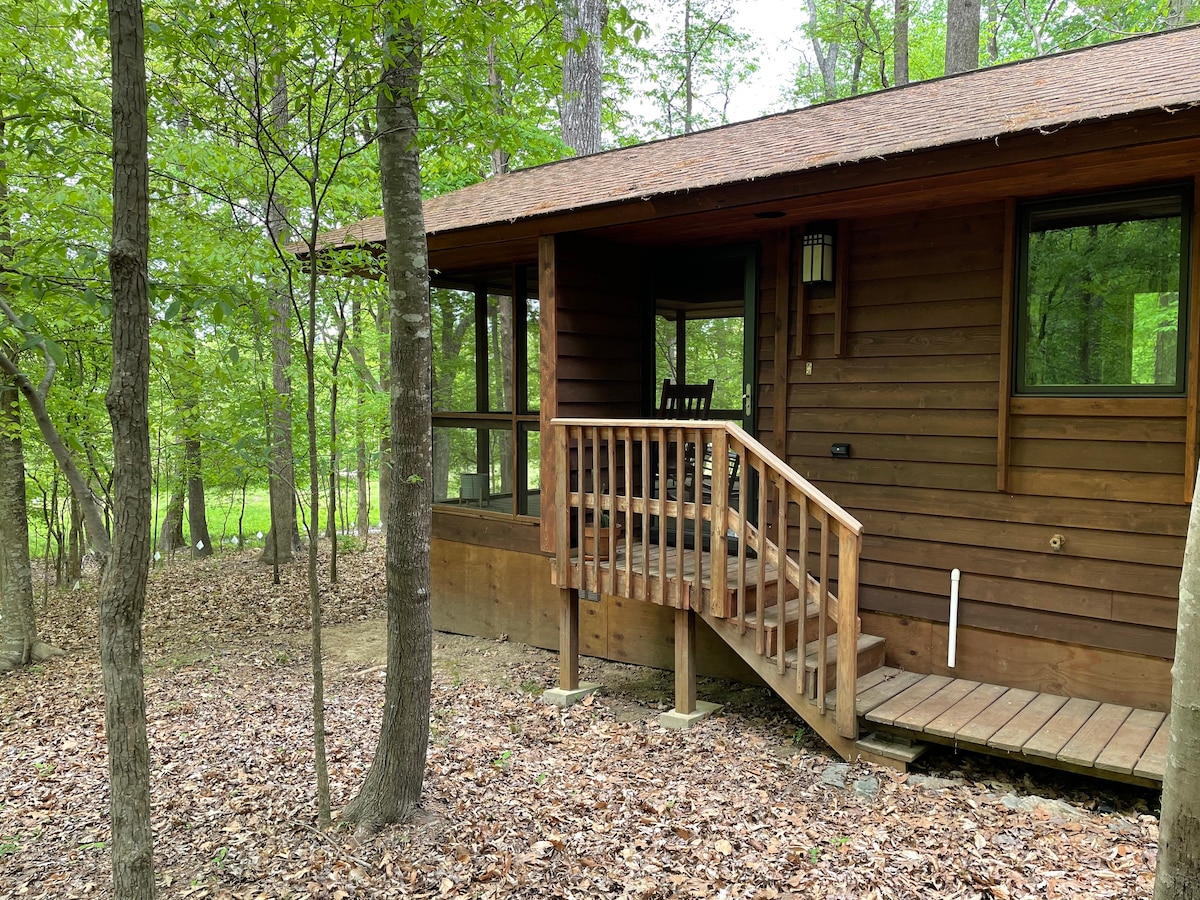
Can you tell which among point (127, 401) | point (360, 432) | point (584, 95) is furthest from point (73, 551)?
point (127, 401)

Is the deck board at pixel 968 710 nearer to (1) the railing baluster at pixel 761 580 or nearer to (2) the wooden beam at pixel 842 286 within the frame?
(1) the railing baluster at pixel 761 580

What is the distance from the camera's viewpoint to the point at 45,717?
562cm

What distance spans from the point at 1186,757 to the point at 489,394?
5.77 metres

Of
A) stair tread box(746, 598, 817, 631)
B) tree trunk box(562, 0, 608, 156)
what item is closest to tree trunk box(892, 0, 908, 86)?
tree trunk box(562, 0, 608, 156)

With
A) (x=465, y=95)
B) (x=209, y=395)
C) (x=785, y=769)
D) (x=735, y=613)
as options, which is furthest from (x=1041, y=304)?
(x=209, y=395)

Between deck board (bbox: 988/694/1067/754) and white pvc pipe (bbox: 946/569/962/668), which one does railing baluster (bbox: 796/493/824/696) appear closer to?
deck board (bbox: 988/694/1067/754)

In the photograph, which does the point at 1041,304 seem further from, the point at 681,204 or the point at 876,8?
the point at 876,8

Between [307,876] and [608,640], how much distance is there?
3298 mm

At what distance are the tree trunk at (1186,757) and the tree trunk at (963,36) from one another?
37.8ft

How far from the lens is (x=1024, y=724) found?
13.3 ft

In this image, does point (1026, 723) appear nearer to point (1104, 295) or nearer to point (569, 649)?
point (1104, 295)

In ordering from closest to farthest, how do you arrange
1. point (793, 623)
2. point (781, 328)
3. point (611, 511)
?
1. point (793, 623)
2. point (611, 511)
3. point (781, 328)

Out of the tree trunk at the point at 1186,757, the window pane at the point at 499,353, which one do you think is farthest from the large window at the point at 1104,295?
the window pane at the point at 499,353

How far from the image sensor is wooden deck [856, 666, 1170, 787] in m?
3.65
